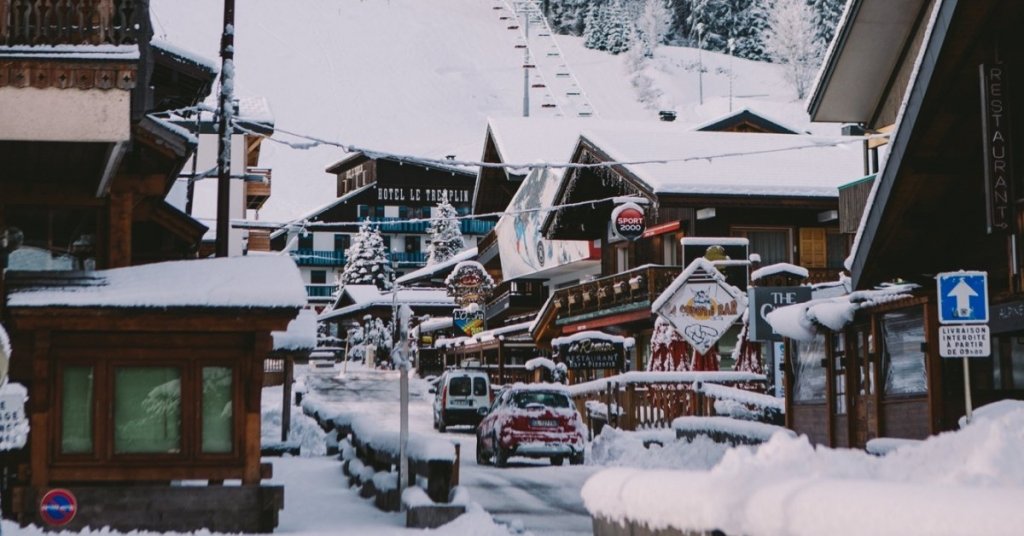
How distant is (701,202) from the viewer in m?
42.7

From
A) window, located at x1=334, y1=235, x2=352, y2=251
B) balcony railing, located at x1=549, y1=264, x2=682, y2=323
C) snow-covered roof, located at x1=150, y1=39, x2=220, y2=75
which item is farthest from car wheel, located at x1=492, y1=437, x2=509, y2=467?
window, located at x1=334, y1=235, x2=352, y2=251

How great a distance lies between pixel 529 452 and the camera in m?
29.6

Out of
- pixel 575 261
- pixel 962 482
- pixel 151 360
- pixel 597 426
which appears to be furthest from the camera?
pixel 575 261

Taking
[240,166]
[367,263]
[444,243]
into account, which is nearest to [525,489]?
[240,166]

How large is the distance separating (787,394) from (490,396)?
1773 cm

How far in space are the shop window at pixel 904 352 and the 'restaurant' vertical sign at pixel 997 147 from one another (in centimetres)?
213

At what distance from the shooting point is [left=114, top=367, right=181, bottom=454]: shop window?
16.9 meters

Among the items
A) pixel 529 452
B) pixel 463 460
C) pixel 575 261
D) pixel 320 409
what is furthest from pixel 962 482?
pixel 575 261

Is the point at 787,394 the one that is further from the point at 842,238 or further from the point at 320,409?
the point at 842,238

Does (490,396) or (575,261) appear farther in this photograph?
(575,261)

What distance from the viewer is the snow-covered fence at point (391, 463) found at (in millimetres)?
17484

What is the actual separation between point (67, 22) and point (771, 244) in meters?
31.2

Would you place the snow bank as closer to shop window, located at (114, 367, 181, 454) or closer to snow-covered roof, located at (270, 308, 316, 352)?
snow-covered roof, located at (270, 308, 316, 352)

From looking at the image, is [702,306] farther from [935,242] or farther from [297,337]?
[935,242]
